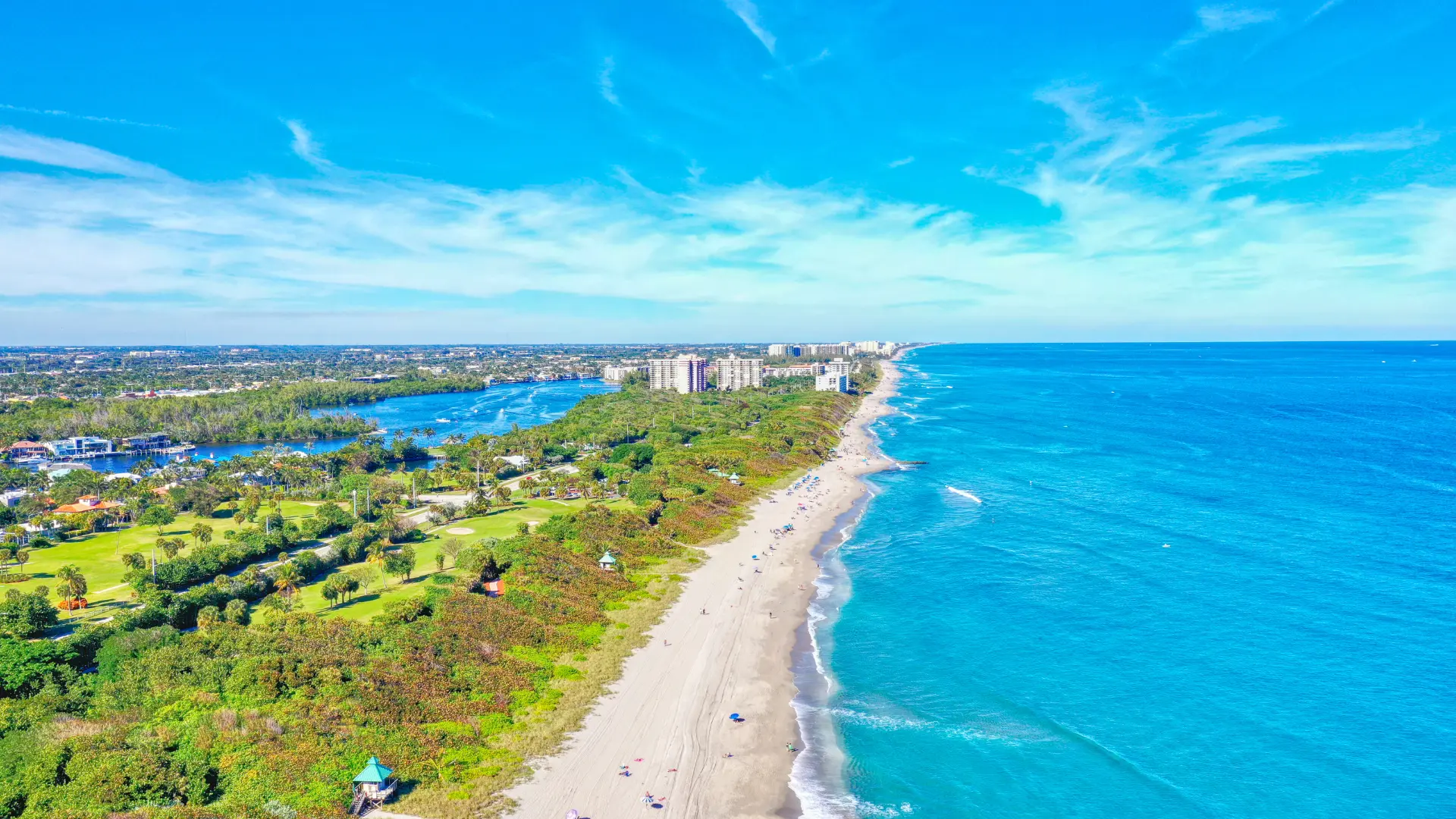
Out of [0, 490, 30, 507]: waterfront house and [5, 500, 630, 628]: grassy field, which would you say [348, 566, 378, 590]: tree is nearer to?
[5, 500, 630, 628]: grassy field

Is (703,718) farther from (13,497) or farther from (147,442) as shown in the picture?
(147,442)

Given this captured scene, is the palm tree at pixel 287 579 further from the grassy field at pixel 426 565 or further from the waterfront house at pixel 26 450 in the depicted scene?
the waterfront house at pixel 26 450

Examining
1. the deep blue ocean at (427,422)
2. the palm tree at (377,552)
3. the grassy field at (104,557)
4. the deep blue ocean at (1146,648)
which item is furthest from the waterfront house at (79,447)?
the deep blue ocean at (1146,648)

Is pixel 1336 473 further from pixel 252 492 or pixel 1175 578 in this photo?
pixel 252 492

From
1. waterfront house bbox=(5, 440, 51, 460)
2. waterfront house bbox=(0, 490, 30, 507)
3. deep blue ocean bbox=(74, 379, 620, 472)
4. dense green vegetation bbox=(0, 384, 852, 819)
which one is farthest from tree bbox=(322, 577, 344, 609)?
waterfront house bbox=(5, 440, 51, 460)

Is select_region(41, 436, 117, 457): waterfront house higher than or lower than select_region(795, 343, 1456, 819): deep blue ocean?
lower

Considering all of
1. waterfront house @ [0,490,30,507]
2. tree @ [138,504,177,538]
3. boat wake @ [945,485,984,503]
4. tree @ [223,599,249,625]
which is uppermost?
tree @ [223,599,249,625]

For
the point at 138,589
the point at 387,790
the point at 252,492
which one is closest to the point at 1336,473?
the point at 387,790
